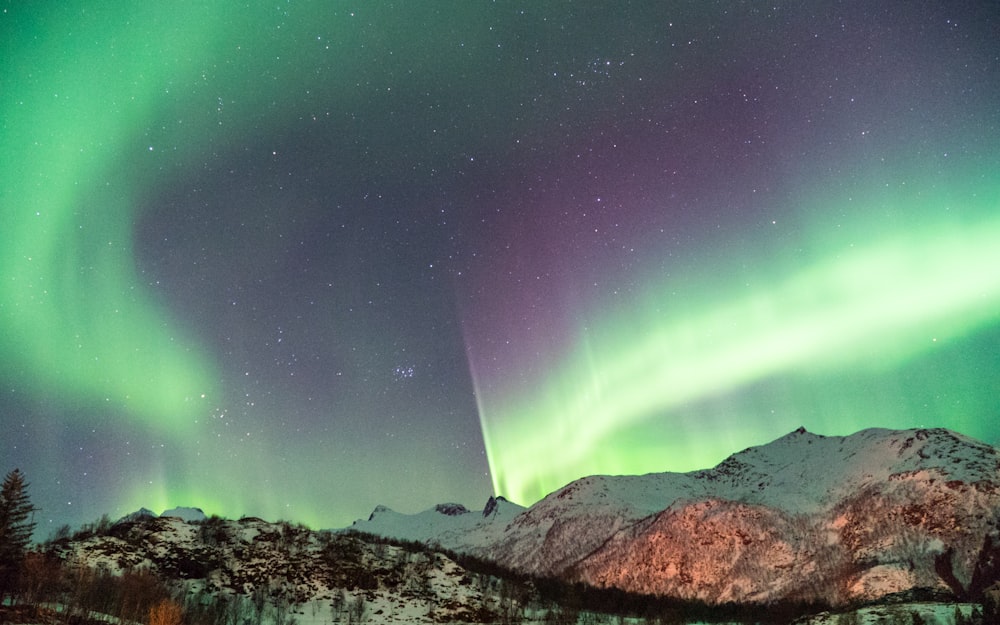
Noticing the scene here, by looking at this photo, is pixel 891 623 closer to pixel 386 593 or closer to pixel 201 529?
pixel 386 593

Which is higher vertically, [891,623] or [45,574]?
[45,574]

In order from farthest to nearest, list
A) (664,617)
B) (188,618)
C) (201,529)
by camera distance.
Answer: (664,617), (201,529), (188,618)

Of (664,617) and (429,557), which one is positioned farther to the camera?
(664,617)

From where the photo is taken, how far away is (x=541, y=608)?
122750 millimetres

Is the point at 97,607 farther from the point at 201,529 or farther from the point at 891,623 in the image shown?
the point at 891,623

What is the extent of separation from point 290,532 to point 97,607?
38855 mm

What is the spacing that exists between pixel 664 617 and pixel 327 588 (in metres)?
72.3

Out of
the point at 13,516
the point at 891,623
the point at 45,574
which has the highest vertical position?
the point at 13,516

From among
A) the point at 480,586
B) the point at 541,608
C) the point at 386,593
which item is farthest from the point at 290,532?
the point at 541,608

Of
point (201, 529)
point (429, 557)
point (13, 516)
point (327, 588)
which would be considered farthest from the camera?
point (429, 557)

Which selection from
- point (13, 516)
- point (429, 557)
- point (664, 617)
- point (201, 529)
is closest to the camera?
point (13, 516)

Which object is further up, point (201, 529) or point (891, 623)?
point (201, 529)

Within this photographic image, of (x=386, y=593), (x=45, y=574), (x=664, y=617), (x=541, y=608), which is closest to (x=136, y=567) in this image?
(x=45, y=574)

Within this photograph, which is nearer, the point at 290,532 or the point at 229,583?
the point at 229,583
